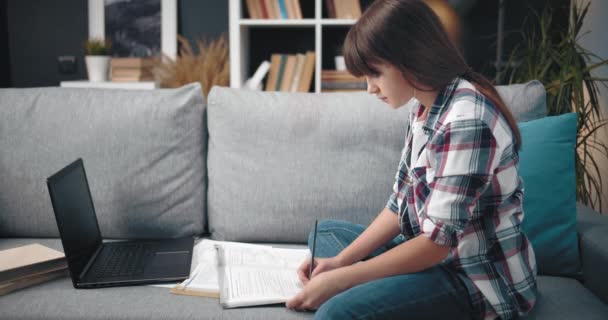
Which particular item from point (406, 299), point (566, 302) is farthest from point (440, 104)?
point (566, 302)

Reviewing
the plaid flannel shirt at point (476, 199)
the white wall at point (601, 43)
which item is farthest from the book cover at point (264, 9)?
the plaid flannel shirt at point (476, 199)

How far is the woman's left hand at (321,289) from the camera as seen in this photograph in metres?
1.03

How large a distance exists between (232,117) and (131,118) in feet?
0.96

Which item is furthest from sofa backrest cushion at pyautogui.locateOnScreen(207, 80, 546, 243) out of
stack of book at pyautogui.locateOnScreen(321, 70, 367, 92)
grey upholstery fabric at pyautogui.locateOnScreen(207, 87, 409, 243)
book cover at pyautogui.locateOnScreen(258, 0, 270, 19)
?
book cover at pyautogui.locateOnScreen(258, 0, 270, 19)

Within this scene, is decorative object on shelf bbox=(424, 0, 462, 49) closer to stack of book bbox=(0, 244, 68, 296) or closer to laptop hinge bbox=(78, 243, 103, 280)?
laptop hinge bbox=(78, 243, 103, 280)

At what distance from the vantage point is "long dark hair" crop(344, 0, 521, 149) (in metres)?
0.99

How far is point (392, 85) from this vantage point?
1.03 meters

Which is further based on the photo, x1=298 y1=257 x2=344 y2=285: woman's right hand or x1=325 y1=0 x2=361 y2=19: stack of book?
x1=325 y1=0 x2=361 y2=19: stack of book

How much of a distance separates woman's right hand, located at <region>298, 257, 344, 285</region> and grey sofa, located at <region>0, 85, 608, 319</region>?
0.31 m

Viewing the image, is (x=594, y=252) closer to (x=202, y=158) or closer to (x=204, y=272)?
(x=204, y=272)

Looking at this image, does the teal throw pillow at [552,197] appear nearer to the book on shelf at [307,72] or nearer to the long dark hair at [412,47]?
the long dark hair at [412,47]

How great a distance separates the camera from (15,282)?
47.5 inches

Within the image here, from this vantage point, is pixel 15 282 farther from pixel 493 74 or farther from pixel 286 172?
pixel 493 74

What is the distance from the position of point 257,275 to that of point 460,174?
54cm
